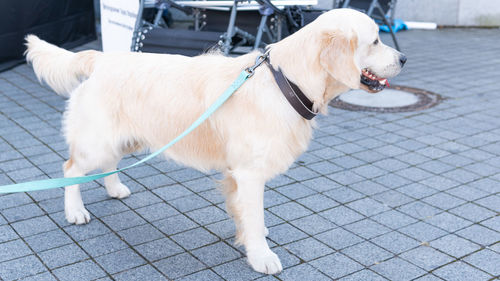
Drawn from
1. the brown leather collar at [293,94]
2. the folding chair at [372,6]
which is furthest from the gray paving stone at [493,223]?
the folding chair at [372,6]

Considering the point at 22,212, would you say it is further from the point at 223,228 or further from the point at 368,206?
the point at 368,206

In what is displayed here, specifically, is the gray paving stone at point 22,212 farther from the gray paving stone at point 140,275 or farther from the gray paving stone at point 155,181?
the gray paving stone at point 140,275

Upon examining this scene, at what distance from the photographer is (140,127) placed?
3670mm

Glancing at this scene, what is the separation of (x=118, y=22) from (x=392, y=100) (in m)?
3.85

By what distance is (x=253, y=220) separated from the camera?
3.40 meters

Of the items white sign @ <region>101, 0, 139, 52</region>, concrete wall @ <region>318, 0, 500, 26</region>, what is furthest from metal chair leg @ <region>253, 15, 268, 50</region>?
concrete wall @ <region>318, 0, 500, 26</region>

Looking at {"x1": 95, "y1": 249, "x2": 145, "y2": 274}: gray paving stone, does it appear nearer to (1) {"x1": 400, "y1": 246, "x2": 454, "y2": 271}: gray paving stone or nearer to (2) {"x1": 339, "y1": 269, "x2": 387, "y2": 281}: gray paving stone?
(2) {"x1": 339, "y1": 269, "x2": 387, "y2": 281}: gray paving stone

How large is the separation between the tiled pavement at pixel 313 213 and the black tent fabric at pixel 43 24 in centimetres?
245

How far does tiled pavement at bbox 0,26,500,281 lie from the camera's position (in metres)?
3.49

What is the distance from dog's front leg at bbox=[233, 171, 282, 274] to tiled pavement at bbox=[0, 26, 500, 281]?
8cm

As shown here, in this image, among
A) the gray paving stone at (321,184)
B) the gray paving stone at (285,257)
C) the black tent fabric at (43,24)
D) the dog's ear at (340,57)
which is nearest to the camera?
the dog's ear at (340,57)

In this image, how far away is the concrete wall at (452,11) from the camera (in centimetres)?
1231

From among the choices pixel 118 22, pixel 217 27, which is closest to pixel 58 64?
pixel 217 27

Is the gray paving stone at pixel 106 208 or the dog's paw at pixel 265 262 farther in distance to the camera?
the gray paving stone at pixel 106 208
